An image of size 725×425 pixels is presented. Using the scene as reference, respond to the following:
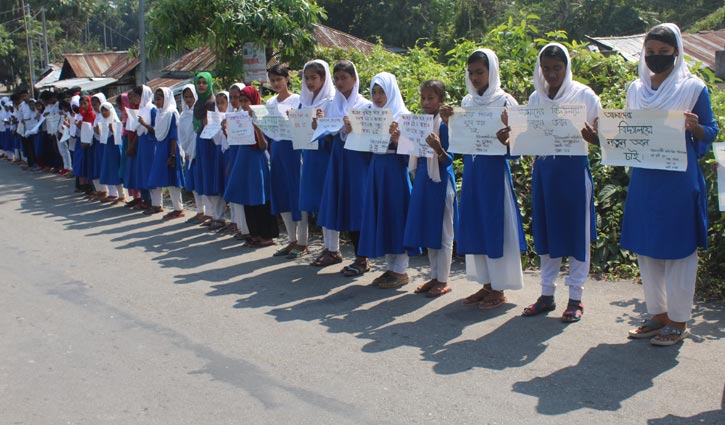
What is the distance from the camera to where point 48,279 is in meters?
7.95

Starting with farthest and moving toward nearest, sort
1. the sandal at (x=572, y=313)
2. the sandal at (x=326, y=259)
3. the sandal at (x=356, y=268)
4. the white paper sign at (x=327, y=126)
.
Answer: the sandal at (x=326, y=259) < the sandal at (x=356, y=268) < the white paper sign at (x=327, y=126) < the sandal at (x=572, y=313)

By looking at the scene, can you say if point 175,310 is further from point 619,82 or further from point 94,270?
point 619,82

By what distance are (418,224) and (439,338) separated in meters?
→ 1.25

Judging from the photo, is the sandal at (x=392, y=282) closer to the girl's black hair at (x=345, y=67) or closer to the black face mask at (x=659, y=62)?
the girl's black hair at (x=345, y=67)

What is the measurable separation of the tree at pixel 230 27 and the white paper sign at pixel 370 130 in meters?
8.17

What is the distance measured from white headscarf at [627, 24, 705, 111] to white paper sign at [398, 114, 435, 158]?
1.76 metres

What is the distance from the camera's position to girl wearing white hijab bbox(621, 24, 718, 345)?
16.3 ft

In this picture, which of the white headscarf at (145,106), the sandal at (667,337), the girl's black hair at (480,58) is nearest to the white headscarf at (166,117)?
the white headscarf at (145,106)

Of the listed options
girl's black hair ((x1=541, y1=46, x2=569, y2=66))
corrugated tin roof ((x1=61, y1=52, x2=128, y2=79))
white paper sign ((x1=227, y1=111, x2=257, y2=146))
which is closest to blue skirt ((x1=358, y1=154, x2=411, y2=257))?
girl's black hair ((x1=541, y1=46, x2=569, y2=66))

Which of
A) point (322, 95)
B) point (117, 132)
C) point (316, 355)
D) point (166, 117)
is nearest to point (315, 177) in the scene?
point (322, 95)

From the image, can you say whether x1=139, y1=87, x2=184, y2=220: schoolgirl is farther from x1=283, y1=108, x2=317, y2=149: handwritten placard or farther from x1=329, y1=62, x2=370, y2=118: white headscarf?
x1=329, y1=62, x2=370, y2=118: white headscarf

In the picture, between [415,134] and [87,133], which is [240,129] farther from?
[87,133]

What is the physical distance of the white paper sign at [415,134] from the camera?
6.36m

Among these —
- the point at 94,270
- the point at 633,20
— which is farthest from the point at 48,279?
the point at 633,20
